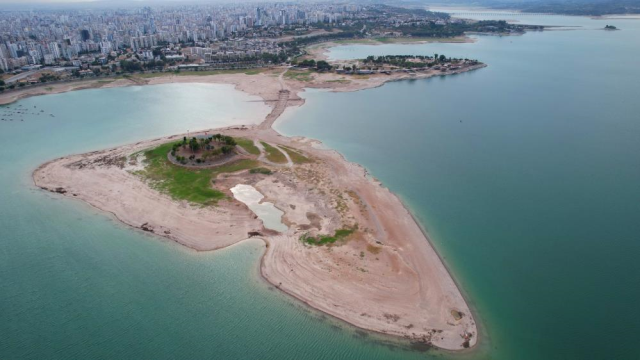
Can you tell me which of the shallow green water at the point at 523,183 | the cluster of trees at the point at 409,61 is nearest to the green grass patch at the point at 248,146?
the shallow green water at the point at 523,183

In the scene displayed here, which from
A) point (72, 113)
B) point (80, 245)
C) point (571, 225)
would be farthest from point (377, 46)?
point (80, 245)

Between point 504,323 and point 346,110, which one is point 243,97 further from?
point 504,323

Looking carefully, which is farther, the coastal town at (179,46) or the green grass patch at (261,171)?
the coastal town at (179,46)

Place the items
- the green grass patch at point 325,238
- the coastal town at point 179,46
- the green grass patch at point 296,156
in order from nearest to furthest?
the green grass patch at point 325,238 → the green grass patch at point 296,156 → the coastal town at point 179,46

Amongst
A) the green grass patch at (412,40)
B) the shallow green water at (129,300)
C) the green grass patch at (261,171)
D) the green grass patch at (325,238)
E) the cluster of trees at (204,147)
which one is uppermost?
the green grass patch at (412,40)

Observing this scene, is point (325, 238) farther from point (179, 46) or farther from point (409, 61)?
point (179, 46)

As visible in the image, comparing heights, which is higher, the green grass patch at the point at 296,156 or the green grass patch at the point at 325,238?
the green grass patch at the point at 296,156

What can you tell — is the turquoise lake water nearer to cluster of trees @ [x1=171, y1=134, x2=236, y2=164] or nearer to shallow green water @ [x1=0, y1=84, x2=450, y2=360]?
shallow green water @ [x1=0, y1=84, x2=450, y2=360]

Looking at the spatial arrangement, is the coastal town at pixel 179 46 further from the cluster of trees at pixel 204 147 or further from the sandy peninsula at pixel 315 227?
the cluster of trees at pixel 204 147
